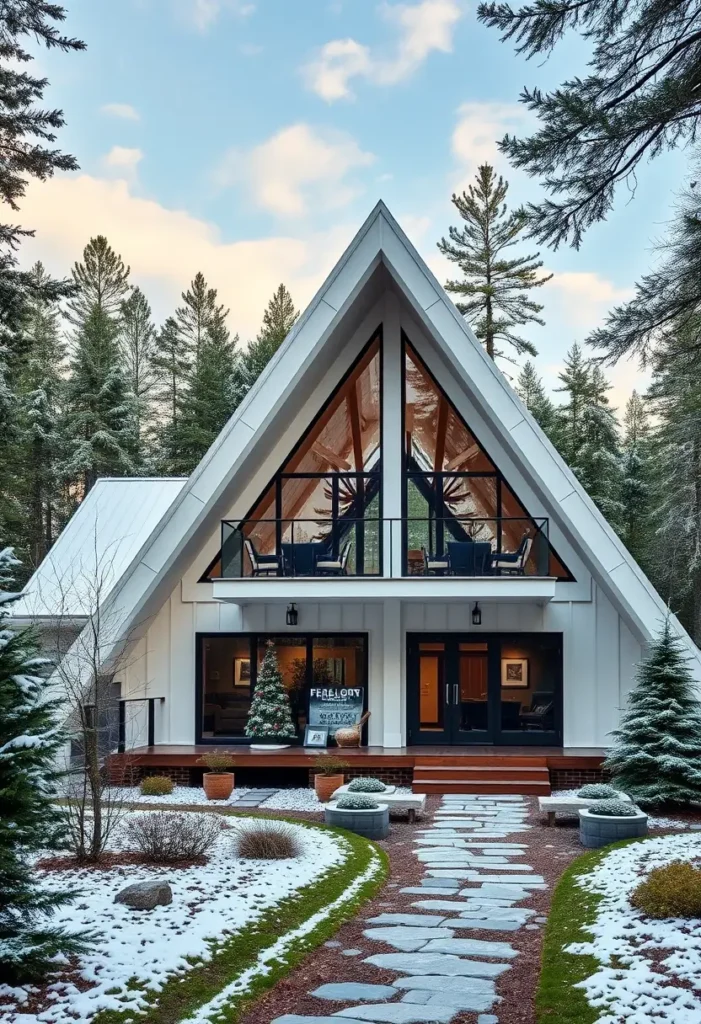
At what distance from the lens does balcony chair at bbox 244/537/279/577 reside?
603 inches

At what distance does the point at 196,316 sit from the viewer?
39.6 meters

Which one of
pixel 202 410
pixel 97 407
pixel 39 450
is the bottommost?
pixel 39 450

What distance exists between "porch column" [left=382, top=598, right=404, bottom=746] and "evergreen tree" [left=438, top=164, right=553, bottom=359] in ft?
70.1

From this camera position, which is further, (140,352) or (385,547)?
(140,352)

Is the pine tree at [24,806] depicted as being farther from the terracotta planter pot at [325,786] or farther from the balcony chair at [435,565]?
the balcony chair at [435,565]

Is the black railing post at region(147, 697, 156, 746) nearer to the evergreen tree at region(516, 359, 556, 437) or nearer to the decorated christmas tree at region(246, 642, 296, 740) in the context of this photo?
the decorated christmas tree at region(246, 642, 296, 740)

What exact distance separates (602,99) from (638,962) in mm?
5794

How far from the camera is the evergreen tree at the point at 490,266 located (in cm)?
3500

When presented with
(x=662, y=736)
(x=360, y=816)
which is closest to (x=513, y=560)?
(x=662, y=736)

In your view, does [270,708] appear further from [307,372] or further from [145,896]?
[145,896]

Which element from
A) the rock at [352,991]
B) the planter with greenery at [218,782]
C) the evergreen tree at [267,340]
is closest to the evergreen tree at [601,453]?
the evergreen tree at [267,340]

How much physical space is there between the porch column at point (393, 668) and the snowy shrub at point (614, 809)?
17.4 feet

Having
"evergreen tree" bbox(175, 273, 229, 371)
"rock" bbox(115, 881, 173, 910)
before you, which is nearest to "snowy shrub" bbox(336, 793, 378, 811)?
"rock" bbox(115, 881, 173, 910)

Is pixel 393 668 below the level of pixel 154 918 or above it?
above
